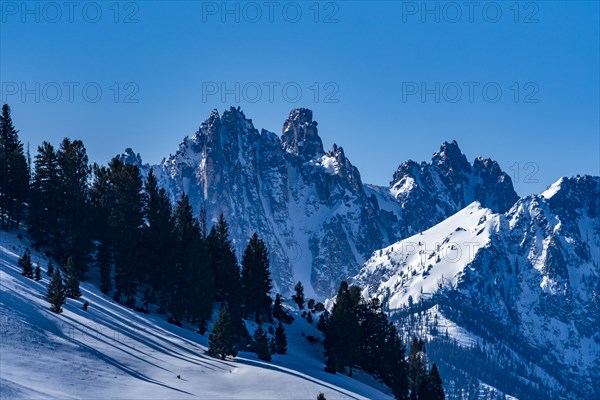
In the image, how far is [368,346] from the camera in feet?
326

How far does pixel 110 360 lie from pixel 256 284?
4767 cm

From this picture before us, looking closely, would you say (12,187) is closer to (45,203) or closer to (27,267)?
(45,203)

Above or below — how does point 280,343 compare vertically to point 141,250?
below

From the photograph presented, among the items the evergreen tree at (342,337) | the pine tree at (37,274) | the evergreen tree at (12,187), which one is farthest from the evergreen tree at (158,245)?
the evergreen tree at (342,337)

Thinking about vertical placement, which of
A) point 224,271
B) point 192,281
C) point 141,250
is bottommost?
point 192,281

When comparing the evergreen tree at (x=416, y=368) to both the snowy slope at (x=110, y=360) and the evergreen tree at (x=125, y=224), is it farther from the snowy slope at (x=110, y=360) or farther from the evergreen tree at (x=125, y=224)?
the evergreen tree at (x=125, y=224)

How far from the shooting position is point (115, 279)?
78312mm

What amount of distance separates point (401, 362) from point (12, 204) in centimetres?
5099

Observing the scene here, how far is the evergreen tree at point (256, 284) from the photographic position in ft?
328

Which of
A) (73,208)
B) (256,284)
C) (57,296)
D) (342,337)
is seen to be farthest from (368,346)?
(57,296)

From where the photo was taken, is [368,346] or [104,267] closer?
[104,267]

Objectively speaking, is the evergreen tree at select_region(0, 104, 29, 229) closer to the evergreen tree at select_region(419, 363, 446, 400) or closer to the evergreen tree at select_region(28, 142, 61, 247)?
the evergreen tree at select_region(28, 142, 61, 247)

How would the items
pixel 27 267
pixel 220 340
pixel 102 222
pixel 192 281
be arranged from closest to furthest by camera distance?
pixel 27 267 → pixel 220 340 → pixel 192 281 → pixel 102 222

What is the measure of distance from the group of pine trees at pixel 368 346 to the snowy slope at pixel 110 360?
14.1 m
